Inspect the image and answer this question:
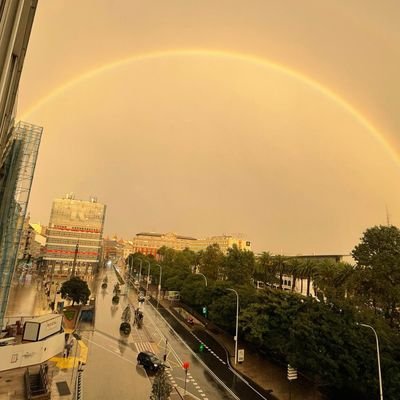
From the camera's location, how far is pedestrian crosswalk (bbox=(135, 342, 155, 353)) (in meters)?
29.3

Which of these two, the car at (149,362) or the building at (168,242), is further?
the building at (168,242)

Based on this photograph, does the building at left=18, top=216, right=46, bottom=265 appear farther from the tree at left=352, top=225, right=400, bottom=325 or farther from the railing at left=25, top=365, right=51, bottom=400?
the tree at left=352, top=225, right=400, bottom=325

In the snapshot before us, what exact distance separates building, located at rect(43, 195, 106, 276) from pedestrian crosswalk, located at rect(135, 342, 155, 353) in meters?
68.9

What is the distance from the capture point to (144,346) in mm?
30328

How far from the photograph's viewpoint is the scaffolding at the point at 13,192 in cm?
2598

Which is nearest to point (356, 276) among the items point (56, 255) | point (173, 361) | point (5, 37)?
point (173, 361)

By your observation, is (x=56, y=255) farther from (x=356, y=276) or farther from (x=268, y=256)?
(x=356, y=276)

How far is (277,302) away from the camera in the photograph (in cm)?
2694

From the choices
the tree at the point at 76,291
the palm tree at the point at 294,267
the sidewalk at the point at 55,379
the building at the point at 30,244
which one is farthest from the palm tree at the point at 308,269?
the building at the point at 30,244

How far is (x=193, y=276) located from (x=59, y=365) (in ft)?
100

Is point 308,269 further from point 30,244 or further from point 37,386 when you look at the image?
point 30,244

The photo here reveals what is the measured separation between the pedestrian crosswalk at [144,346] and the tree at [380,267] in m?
22.4

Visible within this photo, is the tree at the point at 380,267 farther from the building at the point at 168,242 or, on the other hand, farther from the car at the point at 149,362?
the building at the point at 168,242

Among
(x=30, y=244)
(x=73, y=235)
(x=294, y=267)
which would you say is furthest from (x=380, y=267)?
(x=30, y=244)
